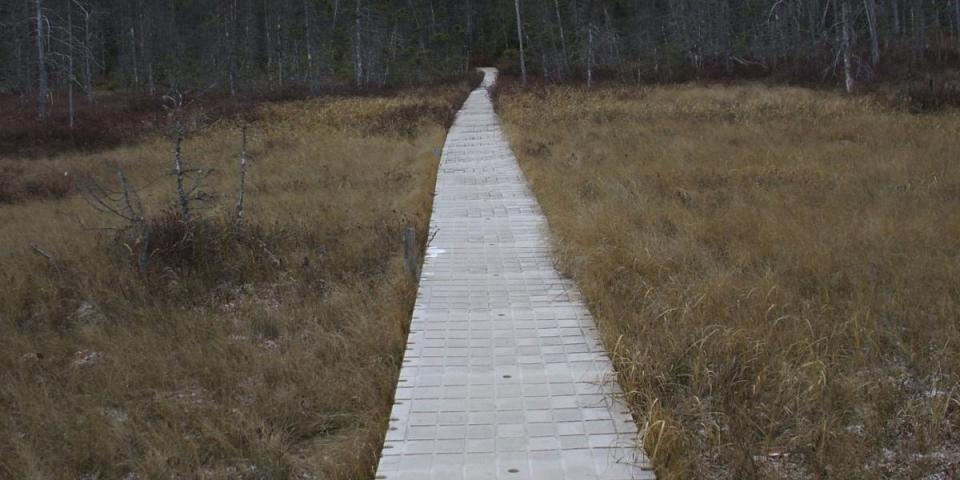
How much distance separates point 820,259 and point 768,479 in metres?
3.72

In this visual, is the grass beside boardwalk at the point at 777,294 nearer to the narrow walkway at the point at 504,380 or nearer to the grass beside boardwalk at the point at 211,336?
the narrow walkway at the point at 504,380

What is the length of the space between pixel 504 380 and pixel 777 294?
99.2 inches

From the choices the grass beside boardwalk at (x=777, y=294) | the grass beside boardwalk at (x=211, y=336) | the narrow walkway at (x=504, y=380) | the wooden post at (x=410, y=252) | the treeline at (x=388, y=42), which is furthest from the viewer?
the treeline at (x=388, y=42)

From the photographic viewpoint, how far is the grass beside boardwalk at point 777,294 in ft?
13.1

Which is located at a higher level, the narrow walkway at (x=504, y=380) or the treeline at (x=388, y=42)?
the treeline at (x=388, y=42)

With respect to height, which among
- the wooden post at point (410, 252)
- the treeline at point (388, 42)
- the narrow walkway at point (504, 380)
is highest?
the treeline at point (388, 42)

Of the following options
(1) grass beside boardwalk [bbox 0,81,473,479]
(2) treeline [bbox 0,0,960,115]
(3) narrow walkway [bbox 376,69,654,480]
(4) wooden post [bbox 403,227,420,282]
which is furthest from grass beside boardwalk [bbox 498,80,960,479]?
(2) treeline [bbox 0,0,960,115]

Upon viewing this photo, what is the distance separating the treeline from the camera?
3756cm

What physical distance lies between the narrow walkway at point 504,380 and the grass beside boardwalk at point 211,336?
0.22m

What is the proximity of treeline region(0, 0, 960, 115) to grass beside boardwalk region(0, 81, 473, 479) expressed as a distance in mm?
25571

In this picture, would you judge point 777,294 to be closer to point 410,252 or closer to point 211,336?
point 410,252

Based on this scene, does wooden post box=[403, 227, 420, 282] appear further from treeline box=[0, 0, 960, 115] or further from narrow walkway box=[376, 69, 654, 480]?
treeline box=[0, 0, 960, 115]

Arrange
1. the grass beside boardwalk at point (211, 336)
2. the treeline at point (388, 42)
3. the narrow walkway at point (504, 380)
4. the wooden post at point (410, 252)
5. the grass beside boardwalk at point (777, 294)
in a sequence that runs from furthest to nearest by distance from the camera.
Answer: the treeline at point (388, 42) < the wooden post at point (410, 252) < the grass beside boardwalk at point (211, 336) < the grass beside boardwalk at point (777, 294) < the narrow walkway at point (504, 380)

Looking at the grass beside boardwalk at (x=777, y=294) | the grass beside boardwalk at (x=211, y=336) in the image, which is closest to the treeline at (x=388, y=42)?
the grass beside boardwalk at (x=777, y=294)
